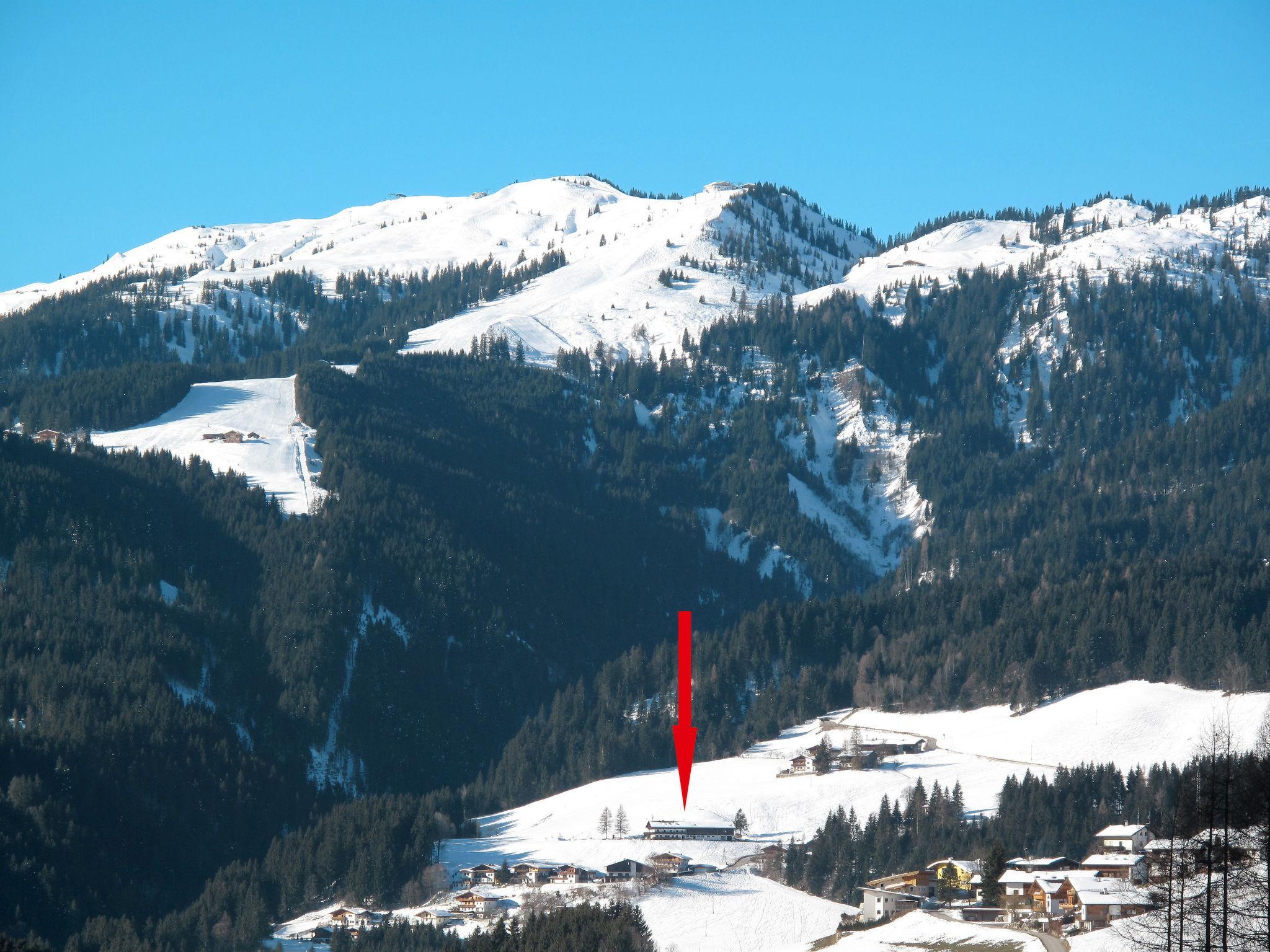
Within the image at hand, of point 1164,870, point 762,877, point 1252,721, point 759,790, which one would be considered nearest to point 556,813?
point 759,790

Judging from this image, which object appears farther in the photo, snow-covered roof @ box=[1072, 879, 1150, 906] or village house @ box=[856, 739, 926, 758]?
village house @ box=[856, 739, 926, 758]

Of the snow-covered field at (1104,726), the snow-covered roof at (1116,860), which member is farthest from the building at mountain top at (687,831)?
the snow-covered roof at (1116,860)

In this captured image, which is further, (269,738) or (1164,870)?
(269,738)

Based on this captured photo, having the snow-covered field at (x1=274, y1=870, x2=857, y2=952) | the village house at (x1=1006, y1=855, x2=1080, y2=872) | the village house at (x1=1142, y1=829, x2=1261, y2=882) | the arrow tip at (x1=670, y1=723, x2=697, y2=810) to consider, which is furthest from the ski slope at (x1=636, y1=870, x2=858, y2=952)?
the village house at (x1=1142, y1=829, x2=1261, y2=882)

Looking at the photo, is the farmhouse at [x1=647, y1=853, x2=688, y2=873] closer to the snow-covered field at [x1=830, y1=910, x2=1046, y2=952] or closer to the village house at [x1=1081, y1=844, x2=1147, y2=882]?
the snow-covered field at [x1=830, y1=910, x2=1046, y2=952]

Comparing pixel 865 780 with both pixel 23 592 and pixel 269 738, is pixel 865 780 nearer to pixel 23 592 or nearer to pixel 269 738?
pixel 269 738
